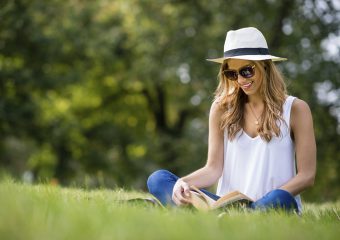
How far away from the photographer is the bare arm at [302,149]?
13.2 ft

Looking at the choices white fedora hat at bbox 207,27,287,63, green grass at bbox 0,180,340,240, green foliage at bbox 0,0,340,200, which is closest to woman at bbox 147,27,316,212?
white fedora hat at bbox 207,27,287,63

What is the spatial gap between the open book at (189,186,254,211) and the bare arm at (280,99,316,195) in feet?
1.00

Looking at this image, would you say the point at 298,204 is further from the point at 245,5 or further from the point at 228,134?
the point at 245,5

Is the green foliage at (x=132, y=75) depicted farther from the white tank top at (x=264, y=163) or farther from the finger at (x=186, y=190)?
the finger at (x=186, y=190)

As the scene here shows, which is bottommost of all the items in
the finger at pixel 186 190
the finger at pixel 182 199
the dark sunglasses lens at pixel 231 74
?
the finger at pixel 182 199

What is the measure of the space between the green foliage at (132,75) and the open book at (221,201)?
9.45 metres

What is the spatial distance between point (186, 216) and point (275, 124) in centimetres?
155

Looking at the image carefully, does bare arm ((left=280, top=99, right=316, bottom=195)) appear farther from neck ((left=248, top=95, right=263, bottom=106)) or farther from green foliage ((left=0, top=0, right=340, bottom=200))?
green foliage ((left=0, top=0, right=340, bottom=200))

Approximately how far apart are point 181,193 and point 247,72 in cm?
109

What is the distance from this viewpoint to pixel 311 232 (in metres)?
2.84

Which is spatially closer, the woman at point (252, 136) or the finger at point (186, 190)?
the finger at point (186, 190)

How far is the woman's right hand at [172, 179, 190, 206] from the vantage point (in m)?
3.93

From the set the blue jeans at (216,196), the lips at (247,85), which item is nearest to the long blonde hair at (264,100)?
the lips at (247,85)

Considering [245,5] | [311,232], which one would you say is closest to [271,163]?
[311,232]
